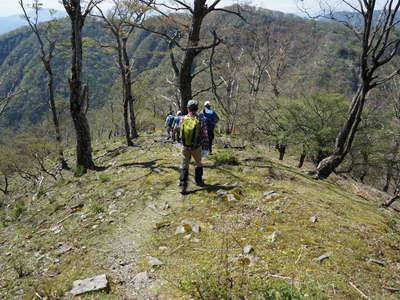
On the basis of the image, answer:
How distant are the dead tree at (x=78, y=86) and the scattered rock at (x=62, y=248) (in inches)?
254

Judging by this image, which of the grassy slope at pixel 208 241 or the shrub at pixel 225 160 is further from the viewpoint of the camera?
the shrub at pixel 225 160

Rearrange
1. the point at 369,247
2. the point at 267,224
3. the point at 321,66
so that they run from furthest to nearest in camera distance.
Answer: the point at 321,66 → the point at 267,224 → the point at 369,247

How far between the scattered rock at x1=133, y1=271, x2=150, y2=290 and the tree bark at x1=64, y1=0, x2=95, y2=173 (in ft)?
27.6

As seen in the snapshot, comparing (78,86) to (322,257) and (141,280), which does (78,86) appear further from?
(322,257)

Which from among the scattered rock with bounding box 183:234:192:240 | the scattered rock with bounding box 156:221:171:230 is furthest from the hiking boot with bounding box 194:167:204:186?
the scattered rock with bounding box 183:234:192:240

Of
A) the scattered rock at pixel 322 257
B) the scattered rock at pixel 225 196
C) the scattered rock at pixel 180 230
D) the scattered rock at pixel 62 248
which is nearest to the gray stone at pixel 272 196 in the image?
the scattered rock at pixel 225 196

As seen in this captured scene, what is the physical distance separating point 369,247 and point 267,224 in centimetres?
166

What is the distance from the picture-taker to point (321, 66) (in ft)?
323

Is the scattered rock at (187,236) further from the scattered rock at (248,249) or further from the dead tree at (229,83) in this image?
the dead tree at (229,83)

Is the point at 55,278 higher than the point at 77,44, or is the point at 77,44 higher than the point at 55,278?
the point at 77,44

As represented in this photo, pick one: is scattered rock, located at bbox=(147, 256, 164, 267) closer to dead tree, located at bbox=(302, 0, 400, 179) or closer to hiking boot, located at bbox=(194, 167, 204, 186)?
hiking boot, located at bbox=(194, 167, 204, 186)

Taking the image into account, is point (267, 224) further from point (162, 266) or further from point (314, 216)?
point (162, 266)

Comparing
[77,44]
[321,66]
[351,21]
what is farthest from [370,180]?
[321,66]

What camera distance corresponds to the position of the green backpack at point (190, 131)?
21.2 ft
